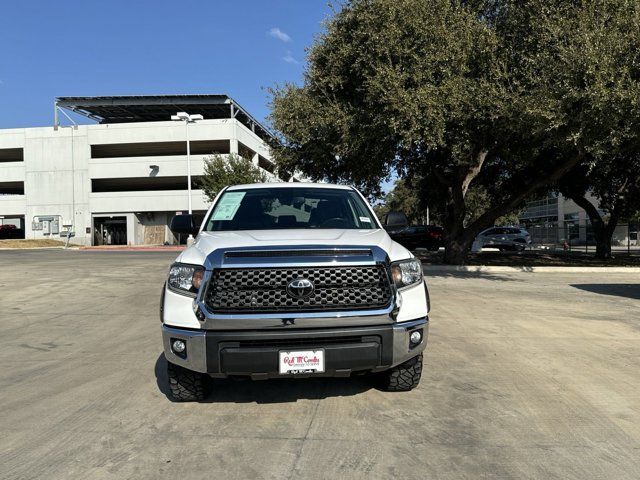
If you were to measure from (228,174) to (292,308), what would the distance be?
31701 millimetres

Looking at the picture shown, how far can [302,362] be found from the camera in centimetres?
362

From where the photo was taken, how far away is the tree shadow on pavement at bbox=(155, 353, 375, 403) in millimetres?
4352

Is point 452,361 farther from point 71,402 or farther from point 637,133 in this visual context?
point 637,133

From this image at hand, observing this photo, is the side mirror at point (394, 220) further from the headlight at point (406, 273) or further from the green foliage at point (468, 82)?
the green foliage at point (468, 82)

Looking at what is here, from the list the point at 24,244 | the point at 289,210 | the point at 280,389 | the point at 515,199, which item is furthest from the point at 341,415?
the point at 24,244

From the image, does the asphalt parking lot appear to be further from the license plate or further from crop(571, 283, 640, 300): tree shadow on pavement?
crop(571, 283, 640, 300): tree shadow on pavement

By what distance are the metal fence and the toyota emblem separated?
93.2 ft

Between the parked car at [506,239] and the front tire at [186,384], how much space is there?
2617 cm

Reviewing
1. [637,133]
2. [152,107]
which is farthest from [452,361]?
[152,107]

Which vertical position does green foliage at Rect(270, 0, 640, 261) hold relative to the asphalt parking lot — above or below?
above

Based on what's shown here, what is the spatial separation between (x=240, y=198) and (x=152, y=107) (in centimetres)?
4586

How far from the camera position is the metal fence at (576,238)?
30.6m

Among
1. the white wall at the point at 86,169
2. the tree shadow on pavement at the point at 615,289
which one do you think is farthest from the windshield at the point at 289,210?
the white wall at the point at 86,169

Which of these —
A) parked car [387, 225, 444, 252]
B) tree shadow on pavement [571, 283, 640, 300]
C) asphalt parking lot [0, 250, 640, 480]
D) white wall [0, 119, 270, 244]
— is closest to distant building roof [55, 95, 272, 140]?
white wall [0, 119, 270, 244]
